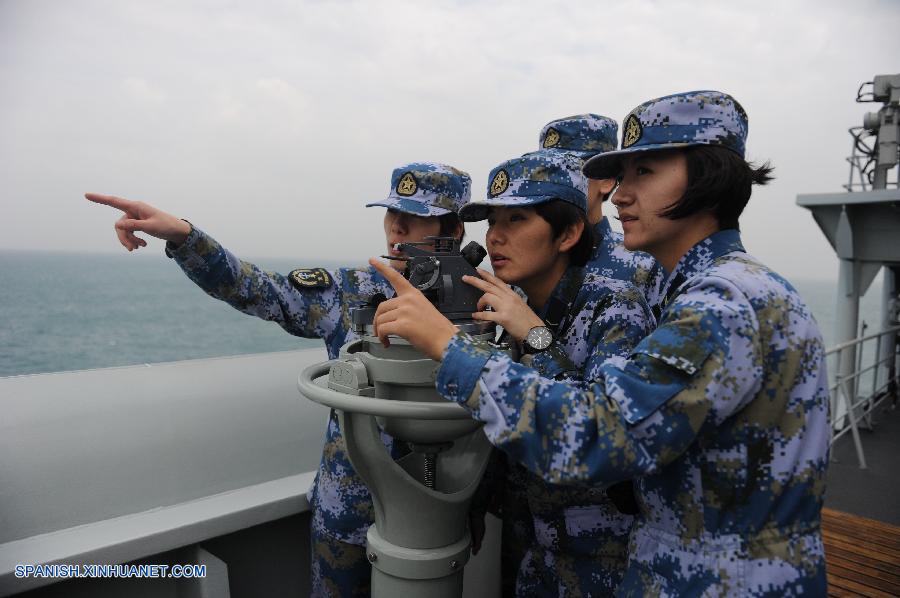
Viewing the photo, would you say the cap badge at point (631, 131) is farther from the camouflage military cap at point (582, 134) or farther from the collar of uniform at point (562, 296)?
the camouflage military cap at point (582, 134)

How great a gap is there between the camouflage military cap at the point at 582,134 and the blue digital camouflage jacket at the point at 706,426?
1901mm

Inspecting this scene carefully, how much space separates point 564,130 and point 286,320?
5.41ft

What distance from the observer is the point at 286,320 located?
2045 mm

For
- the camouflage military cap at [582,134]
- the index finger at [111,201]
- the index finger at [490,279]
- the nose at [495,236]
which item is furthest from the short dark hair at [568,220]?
the camouflage military cap at [582,134]

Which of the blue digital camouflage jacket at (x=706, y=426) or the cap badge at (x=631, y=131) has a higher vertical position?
the cap badge at (x=631, y=131)

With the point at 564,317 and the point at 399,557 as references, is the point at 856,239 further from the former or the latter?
the point at 399,557

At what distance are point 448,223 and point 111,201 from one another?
1038 mm

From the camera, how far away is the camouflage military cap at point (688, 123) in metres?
1.13

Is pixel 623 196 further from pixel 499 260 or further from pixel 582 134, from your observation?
pixel 582 134

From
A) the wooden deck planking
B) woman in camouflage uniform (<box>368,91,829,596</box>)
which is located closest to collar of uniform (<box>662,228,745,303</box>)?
woman in camouflage uniform (<box>368,91,829,596</box>)

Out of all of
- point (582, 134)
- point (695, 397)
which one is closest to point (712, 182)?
point (695, 397)

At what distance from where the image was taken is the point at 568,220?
1.59m

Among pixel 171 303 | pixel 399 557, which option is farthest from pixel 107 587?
pixel 171 303

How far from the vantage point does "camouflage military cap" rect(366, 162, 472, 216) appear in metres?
2.05
